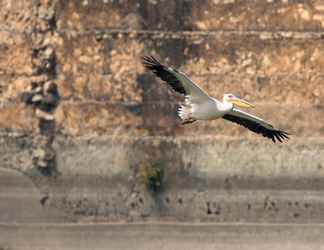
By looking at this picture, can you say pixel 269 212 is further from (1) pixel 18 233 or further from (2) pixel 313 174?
(1) pixel 18 233

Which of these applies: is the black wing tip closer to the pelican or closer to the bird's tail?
the pelican

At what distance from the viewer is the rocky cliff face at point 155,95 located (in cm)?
4519

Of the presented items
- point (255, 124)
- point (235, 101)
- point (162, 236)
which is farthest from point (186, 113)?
point (162, 236)

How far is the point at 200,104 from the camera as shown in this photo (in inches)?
1663

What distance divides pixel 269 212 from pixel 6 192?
371 centimetres

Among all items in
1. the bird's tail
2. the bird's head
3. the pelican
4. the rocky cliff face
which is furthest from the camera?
the rocky cliff face

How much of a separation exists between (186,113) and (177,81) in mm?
496

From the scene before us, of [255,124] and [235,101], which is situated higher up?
[235,101]

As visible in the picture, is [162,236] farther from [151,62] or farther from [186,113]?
[151,62]

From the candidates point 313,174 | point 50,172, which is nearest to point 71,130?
point 50,172

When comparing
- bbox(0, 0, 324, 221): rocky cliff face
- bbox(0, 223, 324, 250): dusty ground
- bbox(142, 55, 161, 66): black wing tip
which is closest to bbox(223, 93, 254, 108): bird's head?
bbox(142, 55, 161, 66): black wing tip

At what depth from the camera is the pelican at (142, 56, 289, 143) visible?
41812 millimetres

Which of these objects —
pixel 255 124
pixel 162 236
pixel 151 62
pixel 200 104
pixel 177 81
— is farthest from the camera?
pixel 162 236

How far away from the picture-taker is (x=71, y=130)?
45594 mm
